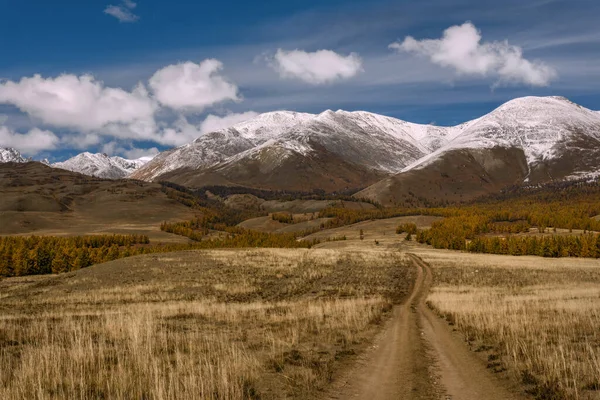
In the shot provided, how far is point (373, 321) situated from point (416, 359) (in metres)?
8.97

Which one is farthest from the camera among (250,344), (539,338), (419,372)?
(250,344)

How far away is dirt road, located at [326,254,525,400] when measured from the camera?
540 inches

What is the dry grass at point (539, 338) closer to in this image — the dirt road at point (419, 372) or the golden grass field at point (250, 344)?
the golden grass field at point (250, 344)

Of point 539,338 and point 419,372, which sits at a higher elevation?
point 419,372

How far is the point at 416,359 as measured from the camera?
17859 millimetres

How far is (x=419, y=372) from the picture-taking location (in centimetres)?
1598

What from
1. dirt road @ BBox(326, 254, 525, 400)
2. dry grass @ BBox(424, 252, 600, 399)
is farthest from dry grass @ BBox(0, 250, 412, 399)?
dry grass @ BBox(424, 252, 600, 399)

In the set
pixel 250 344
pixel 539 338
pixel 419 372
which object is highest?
pixel 250 344

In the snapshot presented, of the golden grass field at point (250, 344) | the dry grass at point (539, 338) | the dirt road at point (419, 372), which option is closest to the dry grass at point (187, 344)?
the golden grass field at point (250, 344)

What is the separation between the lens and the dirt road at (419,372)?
1373cm

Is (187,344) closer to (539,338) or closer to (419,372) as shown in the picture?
(419,372)

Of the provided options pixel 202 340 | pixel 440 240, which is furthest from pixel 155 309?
pixel 440 240

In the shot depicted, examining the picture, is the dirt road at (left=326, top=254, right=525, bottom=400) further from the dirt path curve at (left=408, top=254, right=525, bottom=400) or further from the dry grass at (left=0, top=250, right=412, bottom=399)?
the dry grass at (left=0, top=250, right=412, bottom=399)

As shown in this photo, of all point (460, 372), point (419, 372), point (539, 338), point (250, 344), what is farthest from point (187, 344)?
point (539, 338)
